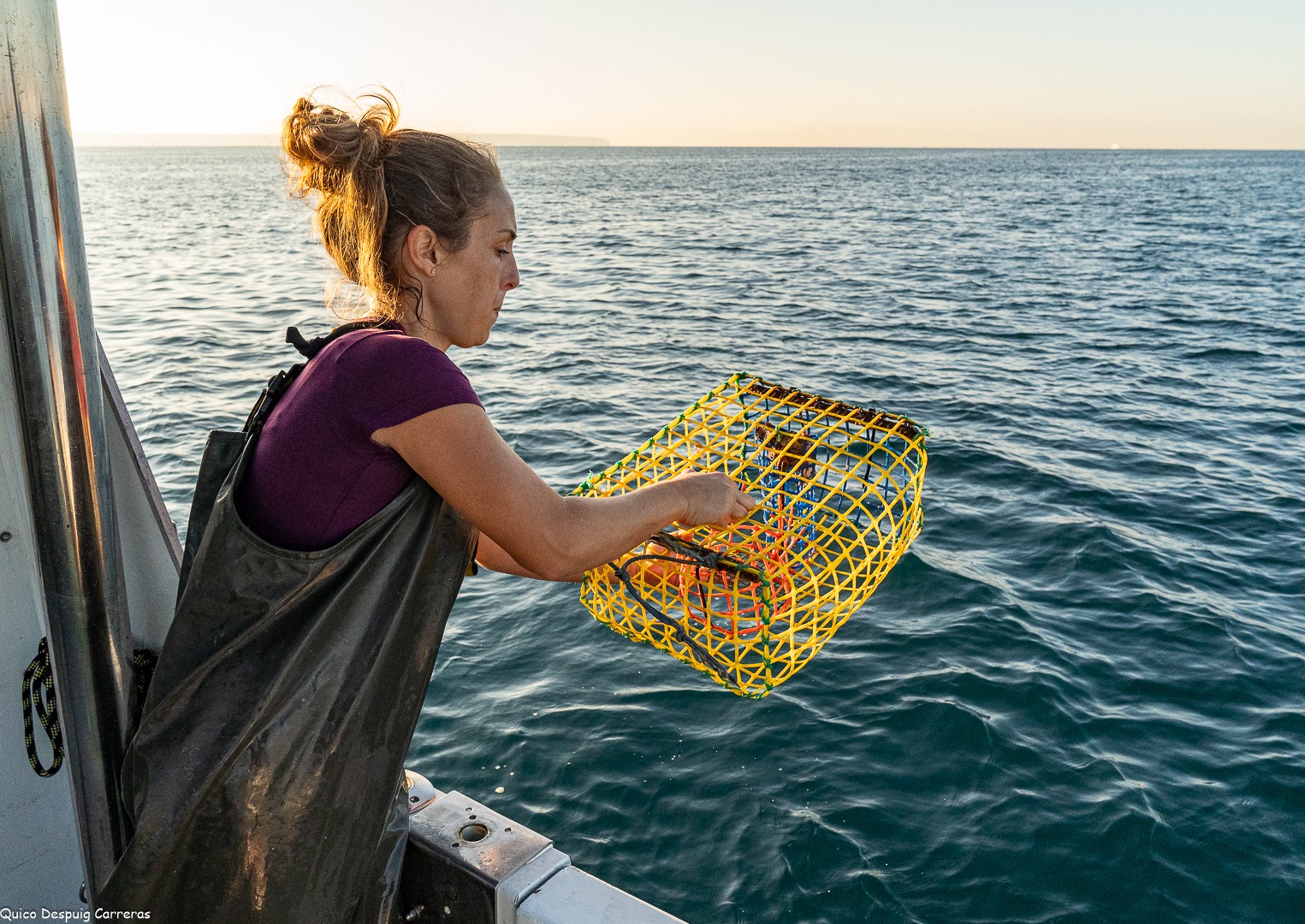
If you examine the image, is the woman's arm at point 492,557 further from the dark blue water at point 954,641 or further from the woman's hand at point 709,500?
the dark blue water at point 954,641

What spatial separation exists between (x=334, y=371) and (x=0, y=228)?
53 centimetres

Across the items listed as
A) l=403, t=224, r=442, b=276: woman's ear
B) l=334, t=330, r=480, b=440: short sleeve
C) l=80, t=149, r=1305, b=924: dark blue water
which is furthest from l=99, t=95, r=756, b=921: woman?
l=80, t=149, r=1305, b=924: dark blue water

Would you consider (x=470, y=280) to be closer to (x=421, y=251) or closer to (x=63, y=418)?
(x=421, y=251)

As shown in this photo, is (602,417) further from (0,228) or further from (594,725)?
(0,228)

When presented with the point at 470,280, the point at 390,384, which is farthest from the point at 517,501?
the point at 470,280

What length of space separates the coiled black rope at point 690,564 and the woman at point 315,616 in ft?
1.99

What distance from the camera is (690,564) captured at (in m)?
2.38

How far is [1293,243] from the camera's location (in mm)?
26562

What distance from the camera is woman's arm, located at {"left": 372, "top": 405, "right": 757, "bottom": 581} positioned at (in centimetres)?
162

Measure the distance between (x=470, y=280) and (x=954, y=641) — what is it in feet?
15.2

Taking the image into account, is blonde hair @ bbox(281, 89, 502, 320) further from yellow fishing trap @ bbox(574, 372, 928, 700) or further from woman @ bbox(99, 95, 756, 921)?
yellow fishing trap @ bbox(574, 372, 928, 700)

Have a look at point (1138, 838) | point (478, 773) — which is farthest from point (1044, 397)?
point (478, 773)

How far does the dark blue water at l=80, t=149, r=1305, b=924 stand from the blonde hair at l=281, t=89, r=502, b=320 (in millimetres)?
342

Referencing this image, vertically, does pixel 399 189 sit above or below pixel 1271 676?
above
